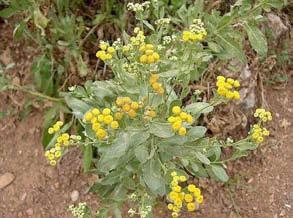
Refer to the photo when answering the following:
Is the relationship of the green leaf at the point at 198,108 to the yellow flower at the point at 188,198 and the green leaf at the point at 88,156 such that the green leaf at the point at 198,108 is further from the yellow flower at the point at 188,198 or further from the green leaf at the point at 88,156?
the green leaf at the point at 88,156

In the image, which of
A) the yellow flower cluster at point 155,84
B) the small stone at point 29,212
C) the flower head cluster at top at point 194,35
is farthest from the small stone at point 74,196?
the flower head cluster at top at point 194,35

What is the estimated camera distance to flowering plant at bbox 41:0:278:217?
6.67ft

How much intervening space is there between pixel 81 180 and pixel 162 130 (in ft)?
3.88

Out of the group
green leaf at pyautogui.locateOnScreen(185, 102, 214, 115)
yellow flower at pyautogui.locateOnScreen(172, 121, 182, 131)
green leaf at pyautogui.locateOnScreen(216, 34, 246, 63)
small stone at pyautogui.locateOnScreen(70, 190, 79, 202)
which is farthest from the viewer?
small stone at pyautogui.locateOnScreen(70, 190, 79, 202)

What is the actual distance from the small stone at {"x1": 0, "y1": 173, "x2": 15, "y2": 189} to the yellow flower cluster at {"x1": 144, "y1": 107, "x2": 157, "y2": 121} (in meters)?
1.37

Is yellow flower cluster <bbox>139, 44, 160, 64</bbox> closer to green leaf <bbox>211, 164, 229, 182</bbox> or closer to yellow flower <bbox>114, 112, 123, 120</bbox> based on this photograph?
yellow flower <bbox>114, 112, 123, 120</bbox>

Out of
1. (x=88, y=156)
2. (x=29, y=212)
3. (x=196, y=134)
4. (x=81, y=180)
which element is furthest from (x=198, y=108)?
(x=29, y=212)

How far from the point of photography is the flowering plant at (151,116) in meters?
2.03

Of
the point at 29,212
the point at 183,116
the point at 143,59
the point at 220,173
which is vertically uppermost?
the point at 143,59

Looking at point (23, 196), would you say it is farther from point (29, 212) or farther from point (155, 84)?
point (155, 84)

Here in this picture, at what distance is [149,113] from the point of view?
2.04m

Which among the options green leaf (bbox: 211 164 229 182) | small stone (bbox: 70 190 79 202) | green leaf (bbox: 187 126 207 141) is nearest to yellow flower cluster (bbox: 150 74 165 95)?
A: green leaf (bbox: 187 126 207 141)

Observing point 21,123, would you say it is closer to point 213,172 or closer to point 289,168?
point 213,172

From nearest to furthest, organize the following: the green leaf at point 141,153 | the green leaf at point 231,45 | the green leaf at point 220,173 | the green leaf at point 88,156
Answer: the green leaf at point 141,153 → the green leaf at point 231,45 → the green leaf at point 220,173 → the green leaf at point 88,156
